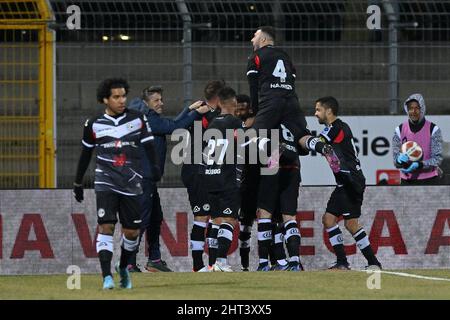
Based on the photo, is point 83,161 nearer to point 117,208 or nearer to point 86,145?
point 86,145

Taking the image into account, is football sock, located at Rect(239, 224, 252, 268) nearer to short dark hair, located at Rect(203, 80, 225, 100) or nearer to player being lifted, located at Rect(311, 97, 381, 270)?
player being lifted, located at Rect(311, 97, 381, 270)

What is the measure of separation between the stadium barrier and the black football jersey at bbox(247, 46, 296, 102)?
235 centimetres

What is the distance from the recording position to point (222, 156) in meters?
13.8

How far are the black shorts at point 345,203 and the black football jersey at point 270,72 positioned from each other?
1121mm

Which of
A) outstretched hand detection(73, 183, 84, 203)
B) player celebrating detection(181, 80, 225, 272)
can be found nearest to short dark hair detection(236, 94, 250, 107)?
player celebrating detection(181, 80, 225, 272)

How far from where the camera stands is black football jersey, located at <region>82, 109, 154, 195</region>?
37.9 feet

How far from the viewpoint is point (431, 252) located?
16156 millimetres

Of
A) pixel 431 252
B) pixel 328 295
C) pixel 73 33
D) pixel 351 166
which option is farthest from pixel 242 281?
pixel 73 33

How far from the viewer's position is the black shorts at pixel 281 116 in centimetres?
1390

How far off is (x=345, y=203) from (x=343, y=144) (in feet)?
1.94

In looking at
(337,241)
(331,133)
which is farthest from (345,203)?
(331,133)

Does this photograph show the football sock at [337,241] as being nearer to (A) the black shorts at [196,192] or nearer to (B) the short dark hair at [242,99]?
(A) the black shorts at [196,192]

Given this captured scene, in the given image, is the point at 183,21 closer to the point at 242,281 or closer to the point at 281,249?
the point at 281,249
